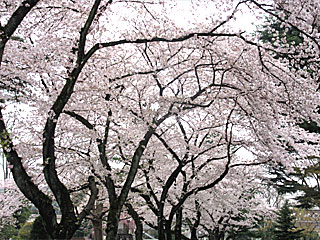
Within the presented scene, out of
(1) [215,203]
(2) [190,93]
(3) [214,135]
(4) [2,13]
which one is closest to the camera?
(4) [2,13]

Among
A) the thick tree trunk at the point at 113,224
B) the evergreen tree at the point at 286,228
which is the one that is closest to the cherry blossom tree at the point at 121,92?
the thick tree trunk at the point at 113,224

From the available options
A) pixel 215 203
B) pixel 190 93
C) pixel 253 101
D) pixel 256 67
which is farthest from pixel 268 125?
pixel 215 203

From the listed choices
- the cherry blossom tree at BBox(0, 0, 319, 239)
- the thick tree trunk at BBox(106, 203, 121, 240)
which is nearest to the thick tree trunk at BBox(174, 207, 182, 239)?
the cherry blossom tree at BBox(0, 0, 319, 239)

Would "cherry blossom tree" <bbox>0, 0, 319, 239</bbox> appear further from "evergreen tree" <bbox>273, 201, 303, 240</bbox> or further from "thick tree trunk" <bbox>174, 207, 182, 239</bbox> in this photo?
"evergreen tree" <bbox>273, 201, 303, 240</bbox>

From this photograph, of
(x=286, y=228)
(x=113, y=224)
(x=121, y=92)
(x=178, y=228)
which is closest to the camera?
(x=113, y=224)

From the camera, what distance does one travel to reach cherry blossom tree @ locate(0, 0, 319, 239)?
513 centimetres

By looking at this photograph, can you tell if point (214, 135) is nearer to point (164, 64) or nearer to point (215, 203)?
point (215, 203)

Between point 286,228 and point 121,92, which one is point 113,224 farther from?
point 286,228

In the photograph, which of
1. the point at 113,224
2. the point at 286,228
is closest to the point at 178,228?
the point at 113,224

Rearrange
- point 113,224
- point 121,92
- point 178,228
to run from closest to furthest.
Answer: point 113,224 → point 121,92 → point 178,228

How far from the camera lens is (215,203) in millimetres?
13352

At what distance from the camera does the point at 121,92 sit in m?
8.84

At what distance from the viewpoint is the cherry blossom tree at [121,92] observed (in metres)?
5.13

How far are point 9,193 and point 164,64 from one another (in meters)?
10.5
